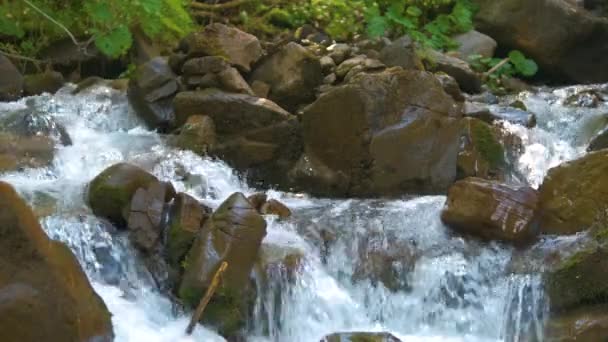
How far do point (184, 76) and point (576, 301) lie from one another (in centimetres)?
454

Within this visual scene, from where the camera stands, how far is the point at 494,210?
244 inches

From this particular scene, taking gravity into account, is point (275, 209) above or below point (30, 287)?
below

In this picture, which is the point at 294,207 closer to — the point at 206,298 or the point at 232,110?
the point at 232,110

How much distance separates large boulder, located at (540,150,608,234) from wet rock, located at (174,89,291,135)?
263cm

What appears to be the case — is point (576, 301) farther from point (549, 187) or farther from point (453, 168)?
point (453, 168)

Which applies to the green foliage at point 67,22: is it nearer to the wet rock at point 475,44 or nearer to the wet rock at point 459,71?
the wet rock at point 459,71

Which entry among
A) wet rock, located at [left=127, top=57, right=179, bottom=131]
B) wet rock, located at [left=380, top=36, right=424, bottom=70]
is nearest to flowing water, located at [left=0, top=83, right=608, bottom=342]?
wet rock, located at [left=127, top=57, right=179, bottom=131]

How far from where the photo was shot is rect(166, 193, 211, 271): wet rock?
19.0 ft

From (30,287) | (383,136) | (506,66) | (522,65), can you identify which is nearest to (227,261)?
(30,287)

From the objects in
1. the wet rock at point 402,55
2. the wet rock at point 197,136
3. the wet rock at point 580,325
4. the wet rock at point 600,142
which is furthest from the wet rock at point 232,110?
the wet rock at point 580,325

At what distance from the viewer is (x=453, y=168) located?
764cm

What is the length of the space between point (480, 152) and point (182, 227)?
3.31 meters

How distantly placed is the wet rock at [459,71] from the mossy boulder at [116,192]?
4.80 metres

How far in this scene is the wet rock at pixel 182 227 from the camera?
5.80 meters
